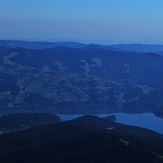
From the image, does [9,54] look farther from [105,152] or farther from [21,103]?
[105,152]

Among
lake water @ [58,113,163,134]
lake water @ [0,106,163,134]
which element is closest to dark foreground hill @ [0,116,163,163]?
lake water @ [58,113,163,134]

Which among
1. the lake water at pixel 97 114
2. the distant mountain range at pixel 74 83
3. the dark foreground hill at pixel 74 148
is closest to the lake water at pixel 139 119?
the lake water at pixel 97 114

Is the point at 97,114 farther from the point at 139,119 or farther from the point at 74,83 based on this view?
the point at 74,83

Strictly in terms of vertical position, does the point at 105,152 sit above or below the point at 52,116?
above

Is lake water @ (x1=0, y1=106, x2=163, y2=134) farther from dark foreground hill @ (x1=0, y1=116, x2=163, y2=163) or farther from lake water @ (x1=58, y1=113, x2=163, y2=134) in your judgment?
dark foreground hill @ (x1=0, y1=116, x2=163, y2=163)

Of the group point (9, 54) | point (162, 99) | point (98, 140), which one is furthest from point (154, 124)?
point (9, 54)

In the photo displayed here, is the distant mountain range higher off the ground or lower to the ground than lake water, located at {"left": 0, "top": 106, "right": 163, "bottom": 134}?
higher

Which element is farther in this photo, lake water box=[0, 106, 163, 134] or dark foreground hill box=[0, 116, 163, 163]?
lake water box=[0, 106, 163, 134]
